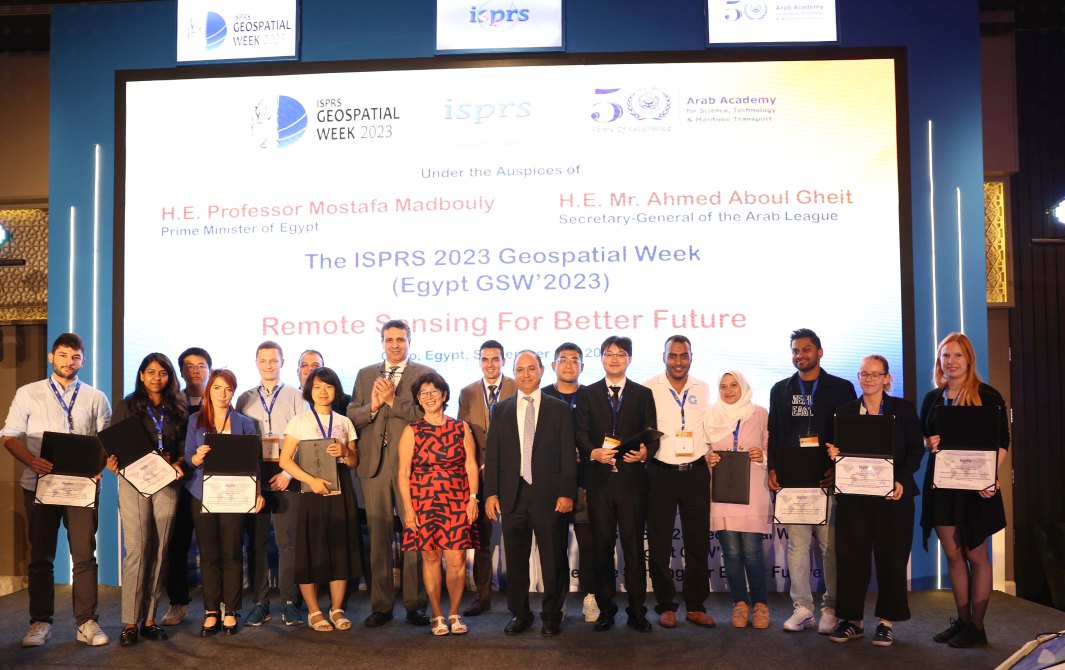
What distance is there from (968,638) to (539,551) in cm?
226

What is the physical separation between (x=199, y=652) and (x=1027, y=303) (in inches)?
255

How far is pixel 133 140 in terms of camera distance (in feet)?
20.2

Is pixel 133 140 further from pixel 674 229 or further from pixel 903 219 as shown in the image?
pixel 903 219

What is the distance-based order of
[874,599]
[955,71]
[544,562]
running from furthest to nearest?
[955,71]
[874,599]
[544,562]

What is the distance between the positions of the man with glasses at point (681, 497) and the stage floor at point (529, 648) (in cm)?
18

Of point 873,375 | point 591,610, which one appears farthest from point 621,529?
point 873,375

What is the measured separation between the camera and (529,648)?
444 centimetres

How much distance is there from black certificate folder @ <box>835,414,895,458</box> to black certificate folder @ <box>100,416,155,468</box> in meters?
3.63

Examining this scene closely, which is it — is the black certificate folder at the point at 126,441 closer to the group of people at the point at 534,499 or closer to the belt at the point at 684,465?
the group of people at the point at 534,499

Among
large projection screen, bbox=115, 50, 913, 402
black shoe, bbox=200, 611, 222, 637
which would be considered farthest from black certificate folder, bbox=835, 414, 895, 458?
black shoe, bbox=200, 611, 222, 637

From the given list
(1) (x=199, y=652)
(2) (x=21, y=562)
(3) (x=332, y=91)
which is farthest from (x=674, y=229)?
(2) (x=21, y=562)

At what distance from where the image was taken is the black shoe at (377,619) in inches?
192

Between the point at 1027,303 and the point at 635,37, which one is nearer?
the point at 635,37

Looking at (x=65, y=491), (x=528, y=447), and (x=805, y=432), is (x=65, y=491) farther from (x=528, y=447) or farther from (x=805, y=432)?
(x=805, y=432)
